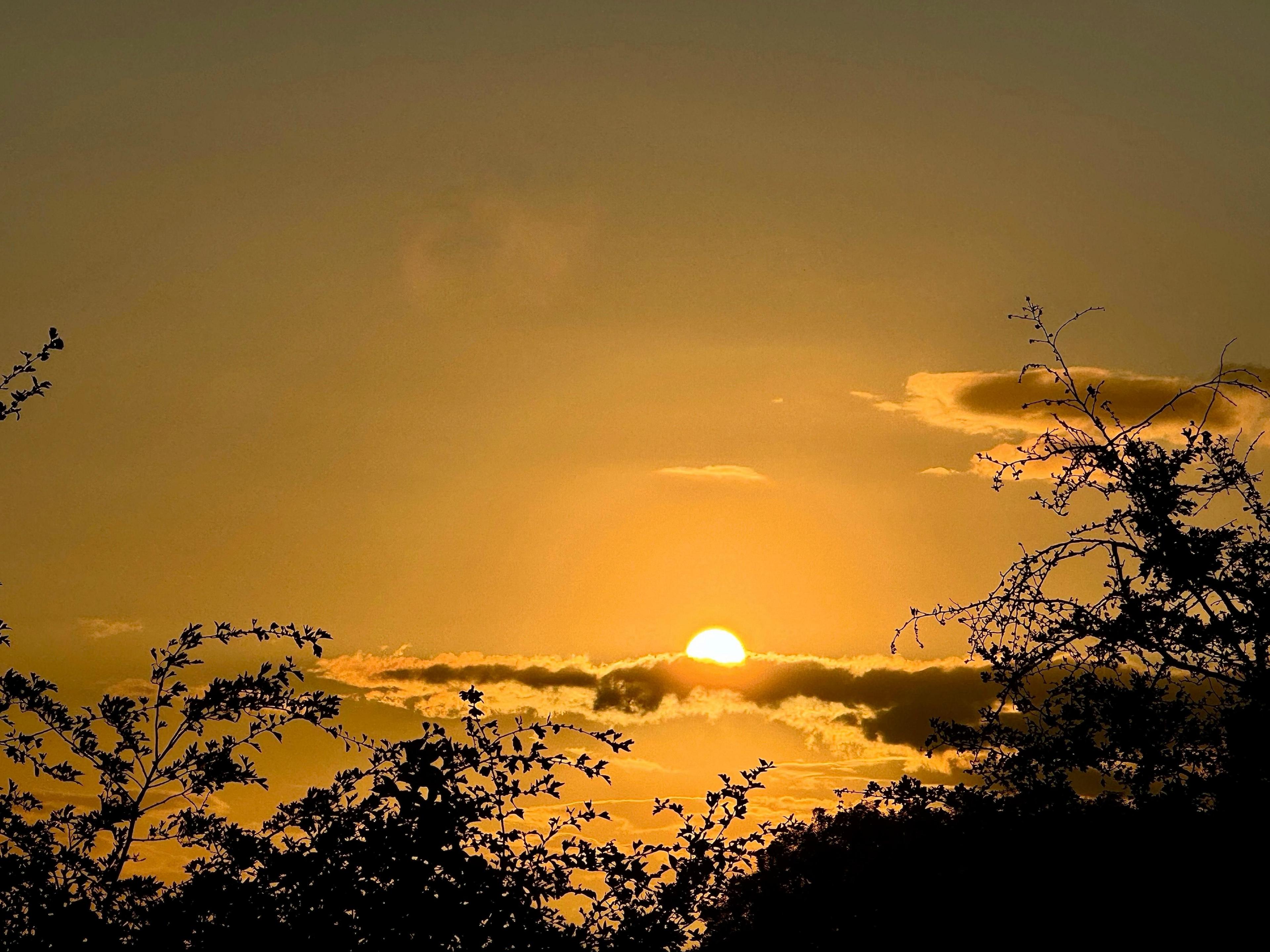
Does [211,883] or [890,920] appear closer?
[211,883]

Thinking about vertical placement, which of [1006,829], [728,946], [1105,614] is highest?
[1105,614]

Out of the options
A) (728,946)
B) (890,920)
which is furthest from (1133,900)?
(728,946)

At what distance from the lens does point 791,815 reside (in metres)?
12.5

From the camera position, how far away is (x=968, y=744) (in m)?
16.3

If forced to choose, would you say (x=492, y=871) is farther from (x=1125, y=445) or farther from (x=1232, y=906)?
(x=1232, y=906)

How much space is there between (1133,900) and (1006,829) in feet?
6.96

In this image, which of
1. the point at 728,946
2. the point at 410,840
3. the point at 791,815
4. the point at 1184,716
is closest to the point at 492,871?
the point at 410,840

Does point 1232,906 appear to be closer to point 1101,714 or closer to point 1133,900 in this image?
point 1133,900

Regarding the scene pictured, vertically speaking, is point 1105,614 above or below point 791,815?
above

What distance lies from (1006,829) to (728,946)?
2232 cm

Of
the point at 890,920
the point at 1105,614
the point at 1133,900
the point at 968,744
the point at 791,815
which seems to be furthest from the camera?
the point at 890,920

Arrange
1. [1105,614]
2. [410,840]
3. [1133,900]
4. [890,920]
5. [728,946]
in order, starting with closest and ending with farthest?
[410,840]
[1105,614]
[1133,900]
[890,920]
[728,946]

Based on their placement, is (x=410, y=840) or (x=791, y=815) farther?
(x=791, y=815)

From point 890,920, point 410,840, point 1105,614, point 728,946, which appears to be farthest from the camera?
point 728,946
